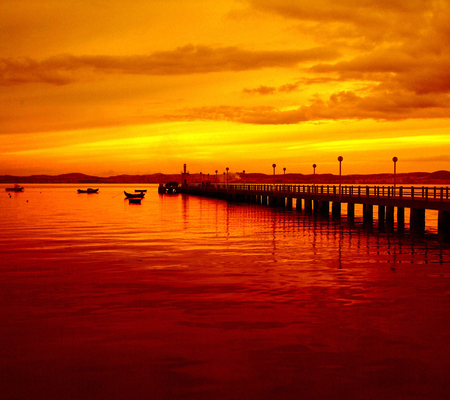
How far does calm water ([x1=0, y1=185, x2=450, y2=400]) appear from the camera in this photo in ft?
29.5

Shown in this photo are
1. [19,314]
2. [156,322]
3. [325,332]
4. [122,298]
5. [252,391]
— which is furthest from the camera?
[122,298]

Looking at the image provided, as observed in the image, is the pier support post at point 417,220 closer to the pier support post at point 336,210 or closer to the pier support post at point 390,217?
the pier support post at point 390,217

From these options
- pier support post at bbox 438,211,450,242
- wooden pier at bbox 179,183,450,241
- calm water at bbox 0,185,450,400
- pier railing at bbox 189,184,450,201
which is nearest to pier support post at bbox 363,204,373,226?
wooden pier at bbox 179,183,450,241

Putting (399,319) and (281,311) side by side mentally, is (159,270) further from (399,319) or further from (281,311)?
(399,319)

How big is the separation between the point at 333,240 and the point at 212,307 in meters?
18.4

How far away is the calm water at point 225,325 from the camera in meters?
9.00

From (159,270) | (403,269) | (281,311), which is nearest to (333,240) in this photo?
(403,269)

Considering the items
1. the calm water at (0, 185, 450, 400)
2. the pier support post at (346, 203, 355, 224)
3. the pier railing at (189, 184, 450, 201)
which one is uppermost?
the pier railing at (189, 184, 450, 201)

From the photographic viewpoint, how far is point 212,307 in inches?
555

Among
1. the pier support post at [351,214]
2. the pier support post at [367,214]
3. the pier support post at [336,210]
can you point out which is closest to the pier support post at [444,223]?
the pier support post at [367,214]

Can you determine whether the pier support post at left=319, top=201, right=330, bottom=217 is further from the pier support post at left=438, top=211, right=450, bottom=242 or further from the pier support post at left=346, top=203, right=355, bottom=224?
the pier support post at left=438, top=211, right=450, bottom=242

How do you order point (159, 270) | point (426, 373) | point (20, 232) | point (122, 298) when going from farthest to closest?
point (20, 232) → point (159, 270) → point (122, 298) → point (426, 373)

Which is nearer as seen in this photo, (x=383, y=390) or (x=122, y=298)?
(x=383, y=390)

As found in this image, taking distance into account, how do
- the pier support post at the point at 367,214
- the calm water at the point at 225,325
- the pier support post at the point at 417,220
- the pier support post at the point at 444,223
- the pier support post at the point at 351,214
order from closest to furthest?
the calm water at the point at 225,325
the pier support post at the point at 444,223
the pier support post at the point at 417,220
the pier support post at the point at 367,214
the pier support post at the point at 351,214
